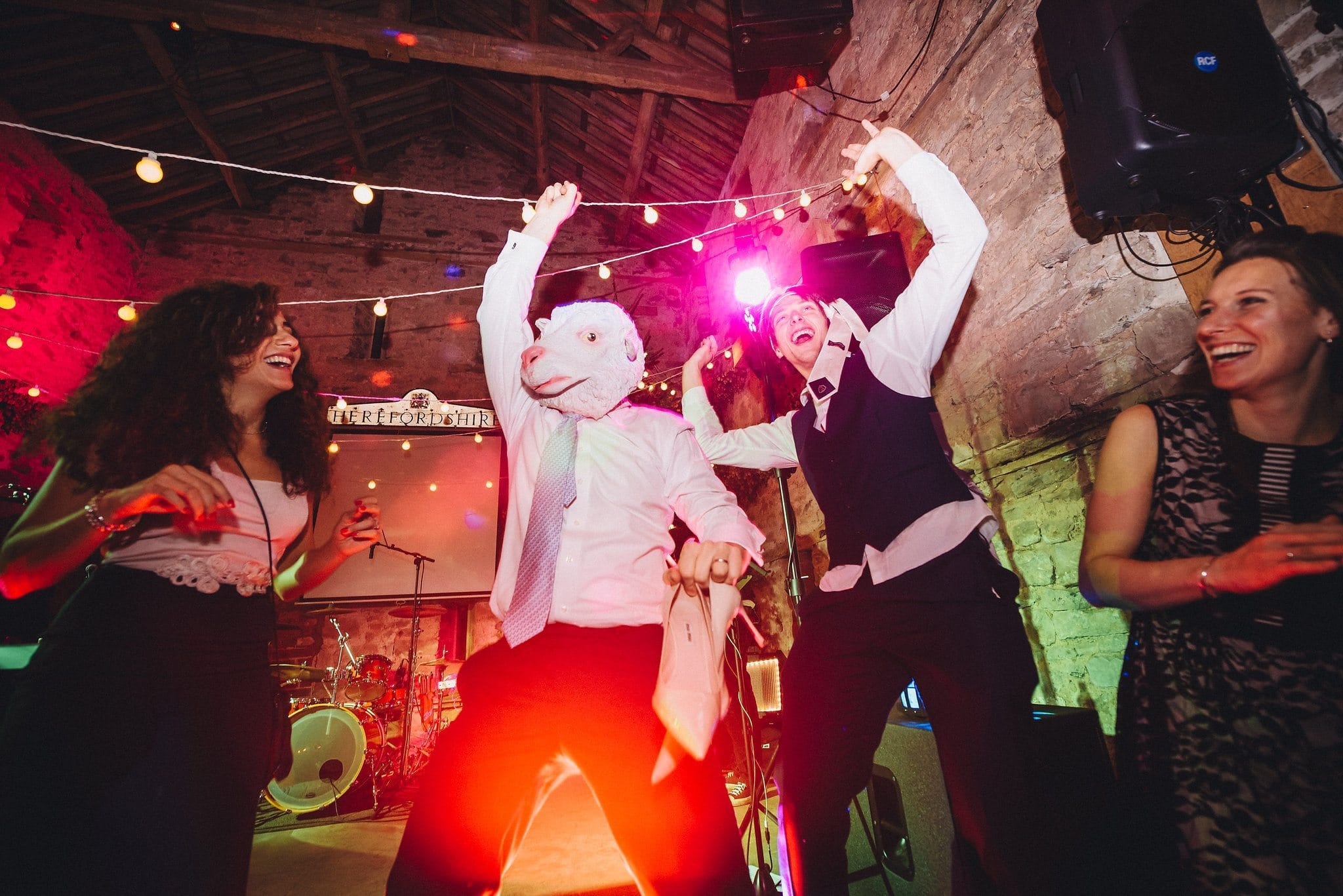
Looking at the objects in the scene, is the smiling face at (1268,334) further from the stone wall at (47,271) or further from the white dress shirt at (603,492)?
the stone wall at (47,271)

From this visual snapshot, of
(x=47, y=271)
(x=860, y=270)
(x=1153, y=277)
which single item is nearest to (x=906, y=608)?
(x=1153, y=277)

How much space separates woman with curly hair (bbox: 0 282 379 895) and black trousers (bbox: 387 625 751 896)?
0.48 meters

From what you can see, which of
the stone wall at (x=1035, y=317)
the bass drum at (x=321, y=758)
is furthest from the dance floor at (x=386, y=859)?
the stone wall at (x=1035, y=317)

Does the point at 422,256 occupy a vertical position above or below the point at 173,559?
above

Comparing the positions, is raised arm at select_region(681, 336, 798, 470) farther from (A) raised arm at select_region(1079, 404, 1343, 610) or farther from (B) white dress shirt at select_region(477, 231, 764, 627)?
(A) raised arm at select_region(1079, 404, 1343, 610)

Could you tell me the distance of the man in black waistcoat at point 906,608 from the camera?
1289 millimetres

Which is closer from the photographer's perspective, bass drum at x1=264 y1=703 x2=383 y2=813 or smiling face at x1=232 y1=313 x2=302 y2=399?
smiling face at x1=232 y1=313 x2=302 y2=399

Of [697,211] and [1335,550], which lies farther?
[697,211]

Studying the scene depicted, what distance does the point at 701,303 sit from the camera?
8.16 metres

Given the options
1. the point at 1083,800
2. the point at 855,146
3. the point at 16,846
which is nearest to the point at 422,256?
the point at 855,146

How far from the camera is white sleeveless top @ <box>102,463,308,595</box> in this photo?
1.16m

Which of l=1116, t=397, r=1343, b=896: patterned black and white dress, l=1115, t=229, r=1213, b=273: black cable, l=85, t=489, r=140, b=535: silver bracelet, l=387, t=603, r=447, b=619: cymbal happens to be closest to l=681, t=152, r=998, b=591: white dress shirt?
l=1116, t=397, r=1343, b=896: patterned black and white dress

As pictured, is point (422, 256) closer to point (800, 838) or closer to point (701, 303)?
point (701, 303)

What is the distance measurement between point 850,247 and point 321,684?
6.65 meters
